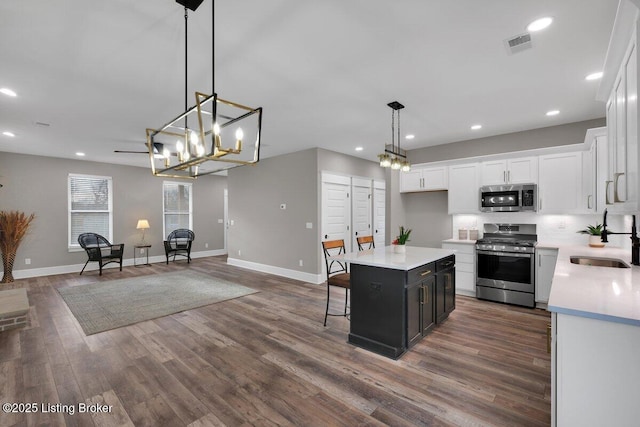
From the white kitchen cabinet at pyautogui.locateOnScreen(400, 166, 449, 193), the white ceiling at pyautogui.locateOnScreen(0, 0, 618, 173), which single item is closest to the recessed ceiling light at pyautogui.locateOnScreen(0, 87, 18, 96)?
the white ceiling at pyautogui.locateOnScreen(0, 0, 618, 173)

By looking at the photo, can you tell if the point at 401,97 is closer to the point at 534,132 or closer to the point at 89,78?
the point at 534,132

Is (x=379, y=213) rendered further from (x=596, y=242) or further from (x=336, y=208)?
(x=596, y=242)

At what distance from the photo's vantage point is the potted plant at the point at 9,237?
583 centimetres

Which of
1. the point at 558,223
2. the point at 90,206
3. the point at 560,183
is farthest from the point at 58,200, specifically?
the point at 558,223

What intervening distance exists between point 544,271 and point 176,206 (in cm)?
886

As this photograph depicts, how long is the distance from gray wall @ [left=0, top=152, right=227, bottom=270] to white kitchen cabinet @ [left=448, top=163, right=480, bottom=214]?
7.54 meters

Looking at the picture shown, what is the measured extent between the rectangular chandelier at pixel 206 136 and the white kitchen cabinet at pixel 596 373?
199cm

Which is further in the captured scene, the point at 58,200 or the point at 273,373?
the point at 58,200

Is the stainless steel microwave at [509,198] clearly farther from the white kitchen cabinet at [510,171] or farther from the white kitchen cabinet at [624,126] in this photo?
the white kitchen cabinet at [624,126]

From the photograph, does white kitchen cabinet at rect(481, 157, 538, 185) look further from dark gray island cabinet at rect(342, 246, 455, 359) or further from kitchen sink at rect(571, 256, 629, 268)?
dark gray island cabinet at rect(342, 246, 455, 359)

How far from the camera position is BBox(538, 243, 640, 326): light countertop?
1.32 meters

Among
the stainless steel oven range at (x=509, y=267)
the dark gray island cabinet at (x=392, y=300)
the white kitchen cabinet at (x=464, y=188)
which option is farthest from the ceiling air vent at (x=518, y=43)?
the stainless steel oven range at (x=509, y=267)

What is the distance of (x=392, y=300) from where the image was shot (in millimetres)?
2807

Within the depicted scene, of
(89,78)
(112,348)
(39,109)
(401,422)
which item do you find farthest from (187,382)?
(39,109)
